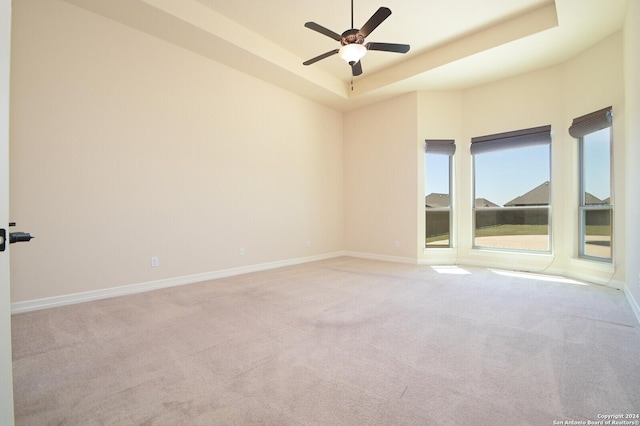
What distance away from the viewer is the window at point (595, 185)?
3.99 m

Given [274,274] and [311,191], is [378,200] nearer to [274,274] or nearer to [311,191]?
[311,191]

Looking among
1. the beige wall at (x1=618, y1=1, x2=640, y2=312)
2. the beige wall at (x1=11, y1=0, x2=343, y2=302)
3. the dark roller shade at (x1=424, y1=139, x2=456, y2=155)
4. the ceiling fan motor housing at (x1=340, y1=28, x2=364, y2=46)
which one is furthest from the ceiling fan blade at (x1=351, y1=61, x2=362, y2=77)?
the beige wall at (x1=618, y1=1, x2=640, y2=312)

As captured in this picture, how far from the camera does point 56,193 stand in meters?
3.25

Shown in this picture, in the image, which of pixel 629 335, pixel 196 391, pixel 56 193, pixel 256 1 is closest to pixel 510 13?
pixel 256 1

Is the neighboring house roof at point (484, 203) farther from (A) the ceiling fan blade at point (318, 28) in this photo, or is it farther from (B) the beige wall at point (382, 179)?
(A) the ceiling fan blade at point (318, 28)

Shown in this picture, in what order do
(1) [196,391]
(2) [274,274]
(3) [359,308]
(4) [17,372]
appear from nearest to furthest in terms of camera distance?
1. (1) [196,391]
2. (4) [17,372]
3. (3) [359,308]
4. (2) [274,274]

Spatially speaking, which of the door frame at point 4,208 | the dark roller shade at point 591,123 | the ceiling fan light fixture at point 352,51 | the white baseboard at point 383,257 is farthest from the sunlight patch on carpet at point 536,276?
the door frame at point 4,208

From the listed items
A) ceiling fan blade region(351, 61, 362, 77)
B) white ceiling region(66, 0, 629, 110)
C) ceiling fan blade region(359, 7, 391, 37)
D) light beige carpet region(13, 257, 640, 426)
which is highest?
white ceiling region(66, 0, 629, 110)

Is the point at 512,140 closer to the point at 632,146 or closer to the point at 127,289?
the point at 632,146

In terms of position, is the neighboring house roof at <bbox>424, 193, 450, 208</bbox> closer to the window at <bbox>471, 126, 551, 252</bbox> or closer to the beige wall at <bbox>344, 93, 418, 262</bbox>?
the beige wall at <bbox>344, 93, 418, 262</bbox>

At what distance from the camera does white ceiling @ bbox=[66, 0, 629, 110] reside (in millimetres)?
3559

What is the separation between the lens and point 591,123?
13.4 feet

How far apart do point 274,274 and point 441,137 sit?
4.01m

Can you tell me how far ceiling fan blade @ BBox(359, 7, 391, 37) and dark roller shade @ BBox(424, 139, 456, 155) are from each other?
3.13m
